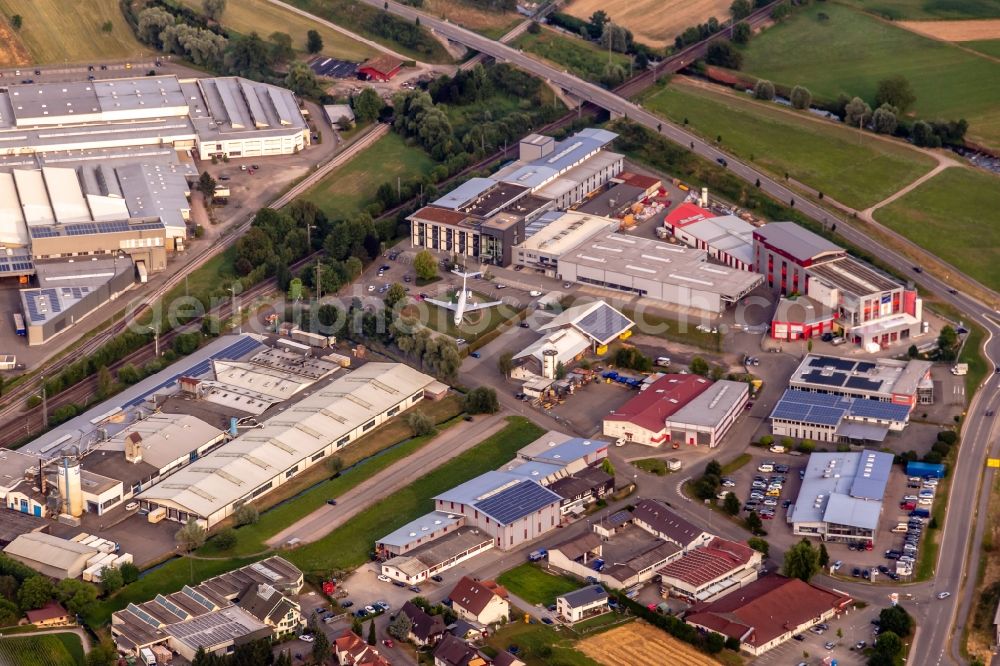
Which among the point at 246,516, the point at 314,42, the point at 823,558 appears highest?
the point at 314,42

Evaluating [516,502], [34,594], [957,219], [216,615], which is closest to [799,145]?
[957,219]

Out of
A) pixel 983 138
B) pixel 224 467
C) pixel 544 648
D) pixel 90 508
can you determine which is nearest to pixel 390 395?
pixel 224 467

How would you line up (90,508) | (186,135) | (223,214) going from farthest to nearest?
1. (186,135)
2. (223,214)
3. (90,508)

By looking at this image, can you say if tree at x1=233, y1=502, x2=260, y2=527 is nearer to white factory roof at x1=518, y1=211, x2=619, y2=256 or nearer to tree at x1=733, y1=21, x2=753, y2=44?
white factory roof at x1=518, y1=211, x2=619, y2=256

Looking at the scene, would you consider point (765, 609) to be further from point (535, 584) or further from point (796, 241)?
point (796, 241)

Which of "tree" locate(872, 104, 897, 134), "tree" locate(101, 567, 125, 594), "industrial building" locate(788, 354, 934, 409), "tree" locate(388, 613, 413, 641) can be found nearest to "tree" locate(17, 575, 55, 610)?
"tree" locate(101, 567, 125, 594)

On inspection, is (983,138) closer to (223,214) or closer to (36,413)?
(223,214)
